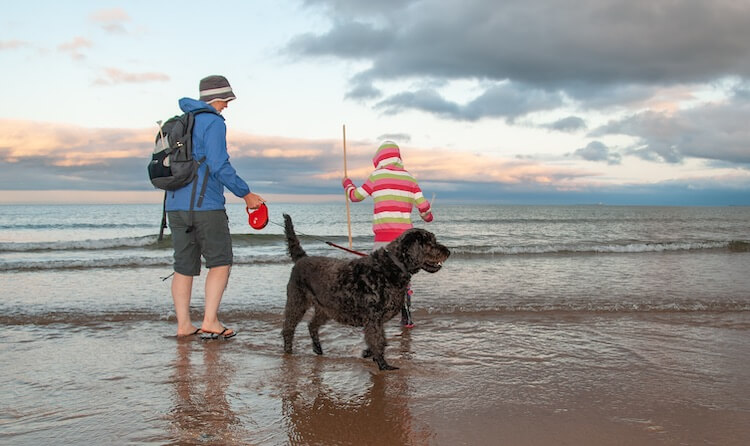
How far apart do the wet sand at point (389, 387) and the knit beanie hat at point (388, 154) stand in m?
2.06

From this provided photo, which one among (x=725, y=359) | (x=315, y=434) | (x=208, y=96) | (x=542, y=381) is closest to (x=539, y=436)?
(x=542, y=381)

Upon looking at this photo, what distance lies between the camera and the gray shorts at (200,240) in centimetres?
493

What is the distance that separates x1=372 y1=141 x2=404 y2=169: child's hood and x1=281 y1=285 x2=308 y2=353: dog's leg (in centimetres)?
191

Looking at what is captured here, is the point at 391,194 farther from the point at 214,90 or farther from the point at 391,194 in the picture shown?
the point at 214,90

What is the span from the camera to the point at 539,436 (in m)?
3.01

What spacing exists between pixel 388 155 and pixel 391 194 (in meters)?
0.48

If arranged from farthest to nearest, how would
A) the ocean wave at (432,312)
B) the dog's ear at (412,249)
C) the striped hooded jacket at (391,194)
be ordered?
the ocean wave at (432,312), the striped hooded jacket at (391,194), the dog's ear at (412,249)

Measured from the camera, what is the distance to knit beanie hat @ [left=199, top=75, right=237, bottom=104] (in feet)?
16.6

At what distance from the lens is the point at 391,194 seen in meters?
5.69

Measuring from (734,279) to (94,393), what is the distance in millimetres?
11751

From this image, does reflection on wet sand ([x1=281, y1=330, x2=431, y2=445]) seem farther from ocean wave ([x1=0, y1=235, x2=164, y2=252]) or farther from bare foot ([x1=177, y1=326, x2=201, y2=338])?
ocean wave ([x1=0, y1=235, x2=164, y2=252])

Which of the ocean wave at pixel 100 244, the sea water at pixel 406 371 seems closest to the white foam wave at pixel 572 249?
the ocean wave at pixel 100 244

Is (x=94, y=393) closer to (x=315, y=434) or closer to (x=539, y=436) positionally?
(x=315, y=434)

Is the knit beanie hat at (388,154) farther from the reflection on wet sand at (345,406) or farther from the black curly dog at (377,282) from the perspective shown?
the reflection on wet sand at (345,406)
